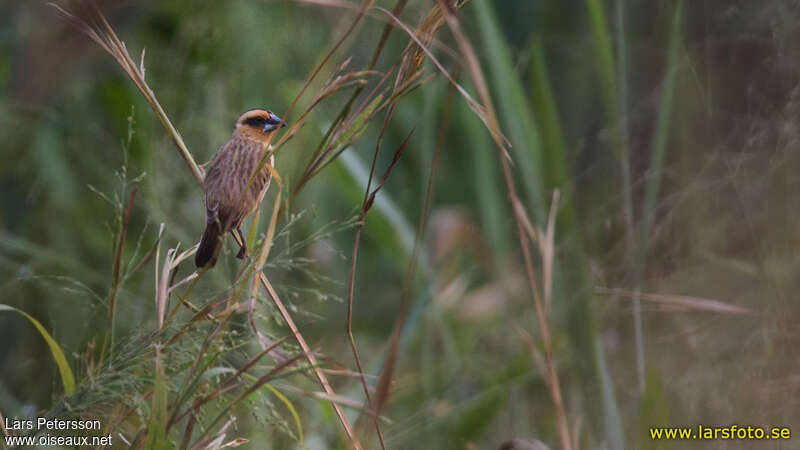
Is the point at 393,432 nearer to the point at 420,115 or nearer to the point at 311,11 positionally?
the point at 420,115

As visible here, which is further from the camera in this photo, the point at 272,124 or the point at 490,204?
the point at 490,204

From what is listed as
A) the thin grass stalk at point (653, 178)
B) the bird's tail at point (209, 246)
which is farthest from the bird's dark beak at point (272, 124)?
the thin grass stalk at point (653, 178)

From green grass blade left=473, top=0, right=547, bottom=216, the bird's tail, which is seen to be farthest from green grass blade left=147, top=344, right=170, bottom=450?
green grass blade left=473, top=0, right=547, bottom=216

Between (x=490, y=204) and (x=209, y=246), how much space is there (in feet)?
3.58

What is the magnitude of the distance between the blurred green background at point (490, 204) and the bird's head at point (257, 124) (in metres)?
0.16

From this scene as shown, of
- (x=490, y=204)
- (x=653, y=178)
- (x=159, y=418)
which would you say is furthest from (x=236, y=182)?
(x=490, y=204)

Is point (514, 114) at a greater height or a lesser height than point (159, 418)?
greater

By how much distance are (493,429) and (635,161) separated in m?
0.72

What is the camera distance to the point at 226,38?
2.07 m

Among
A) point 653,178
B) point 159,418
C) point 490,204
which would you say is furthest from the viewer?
point 490,204

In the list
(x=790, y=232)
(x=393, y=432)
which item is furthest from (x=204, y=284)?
(x=790, y=232)

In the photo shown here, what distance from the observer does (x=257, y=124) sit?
758 millimetres

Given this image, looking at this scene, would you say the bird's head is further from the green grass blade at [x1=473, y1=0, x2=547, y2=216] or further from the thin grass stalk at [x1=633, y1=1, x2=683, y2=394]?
the green grass blade at [x1=473, y1=0, x2=547, y2=216]

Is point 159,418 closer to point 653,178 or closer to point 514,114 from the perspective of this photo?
point 653,178
